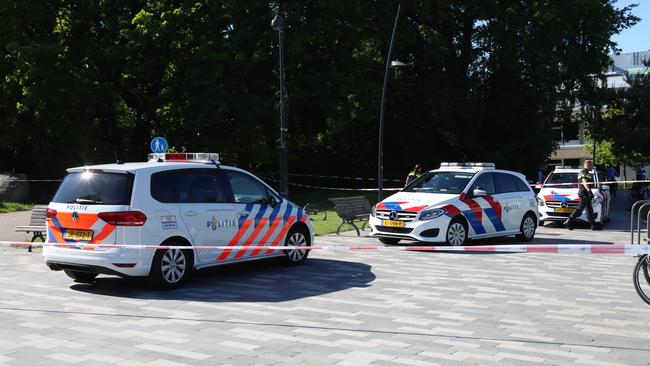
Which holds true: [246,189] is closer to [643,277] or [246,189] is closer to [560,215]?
[643,277]

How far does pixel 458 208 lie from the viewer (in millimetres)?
13641

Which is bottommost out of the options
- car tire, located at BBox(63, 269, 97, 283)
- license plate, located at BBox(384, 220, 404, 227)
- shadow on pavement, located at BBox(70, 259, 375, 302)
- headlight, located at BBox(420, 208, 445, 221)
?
shadow on pavement, located at BBox(70, 259, 375, 302)

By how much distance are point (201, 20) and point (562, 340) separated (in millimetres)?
25495

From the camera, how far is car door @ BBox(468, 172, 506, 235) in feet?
46.3

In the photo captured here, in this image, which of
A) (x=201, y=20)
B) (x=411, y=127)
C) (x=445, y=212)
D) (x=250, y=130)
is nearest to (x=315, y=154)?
(x=411, y=127)

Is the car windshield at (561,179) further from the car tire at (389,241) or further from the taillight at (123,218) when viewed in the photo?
the taillight at (123,218)

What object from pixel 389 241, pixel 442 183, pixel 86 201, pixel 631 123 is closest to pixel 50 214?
pixel 86 201

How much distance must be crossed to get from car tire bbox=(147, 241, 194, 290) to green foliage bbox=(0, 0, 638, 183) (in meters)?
20.1

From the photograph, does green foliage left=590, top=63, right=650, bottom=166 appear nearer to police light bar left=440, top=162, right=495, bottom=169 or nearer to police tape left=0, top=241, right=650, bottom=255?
police light bar left=440, top=162, right=495, bottom=169

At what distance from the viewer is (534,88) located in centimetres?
3547

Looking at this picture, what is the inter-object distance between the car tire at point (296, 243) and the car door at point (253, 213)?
13.2 inches

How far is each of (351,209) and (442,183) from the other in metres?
2.62

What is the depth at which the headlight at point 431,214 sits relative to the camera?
13266 millimetres

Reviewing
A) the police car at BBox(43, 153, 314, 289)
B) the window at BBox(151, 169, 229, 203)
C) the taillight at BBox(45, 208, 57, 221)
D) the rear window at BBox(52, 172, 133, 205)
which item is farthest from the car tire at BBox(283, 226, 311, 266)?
the taillight at BBox(45, 208, 57, 221)
